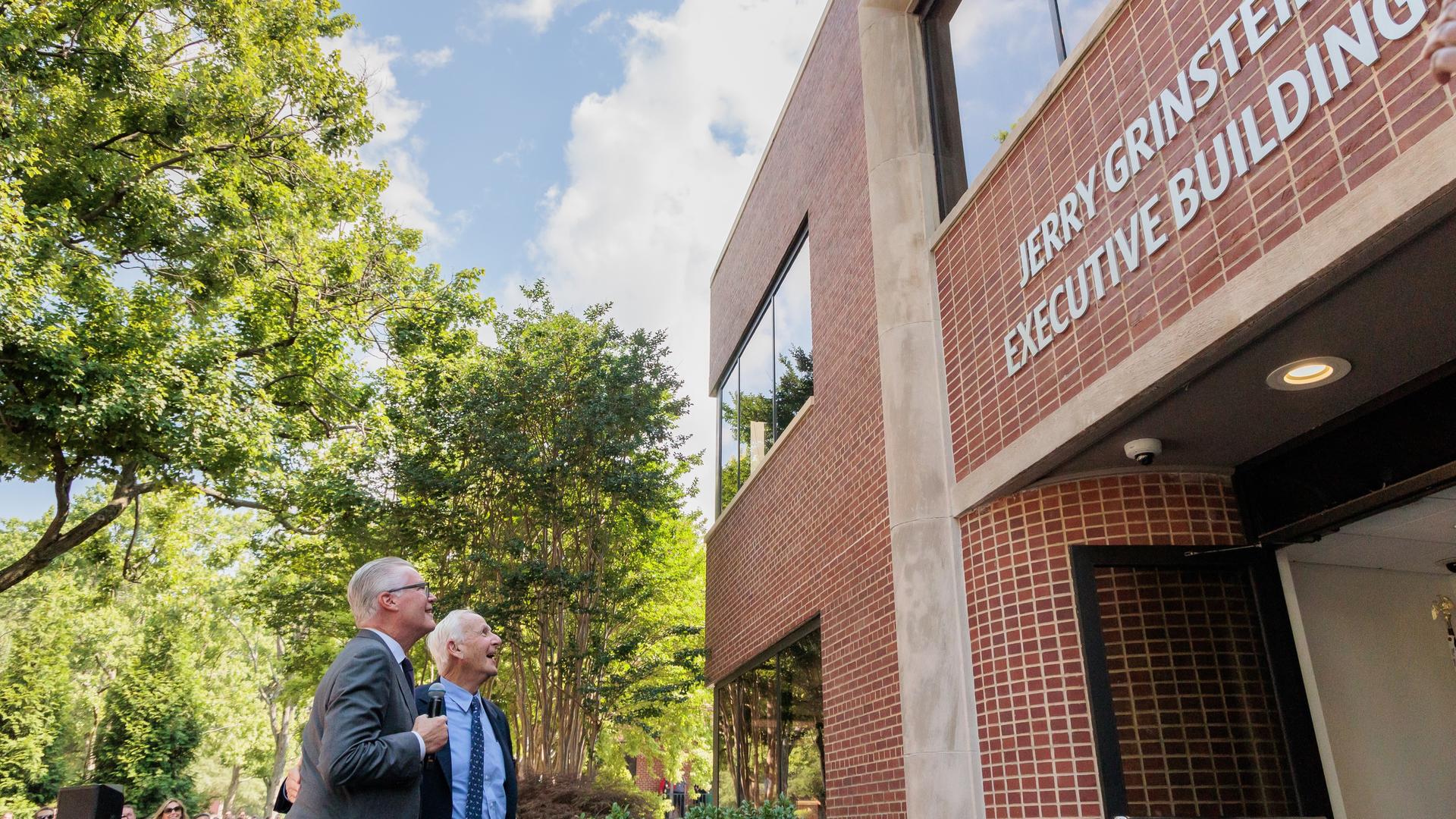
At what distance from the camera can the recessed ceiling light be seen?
14.3 feet

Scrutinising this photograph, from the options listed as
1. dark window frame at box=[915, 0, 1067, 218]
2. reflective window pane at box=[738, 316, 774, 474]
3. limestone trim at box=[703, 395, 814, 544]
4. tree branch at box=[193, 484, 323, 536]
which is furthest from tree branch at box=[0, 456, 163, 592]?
dark window frame at box=[915, 0, 1067, 218]

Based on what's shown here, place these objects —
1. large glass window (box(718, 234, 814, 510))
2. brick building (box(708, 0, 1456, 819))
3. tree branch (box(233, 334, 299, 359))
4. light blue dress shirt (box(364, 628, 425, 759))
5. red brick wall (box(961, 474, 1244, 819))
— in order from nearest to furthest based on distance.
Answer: light blue dress shirt (box(364, 628, 425, 759)) → brick building (box(708, 0, 1456, 819)) → red brick wall (box(961, 474, 1244, 819)) → large glass window (box(718, 234, 814, 510)) → tree branch (box(233, 334, 299, 359))

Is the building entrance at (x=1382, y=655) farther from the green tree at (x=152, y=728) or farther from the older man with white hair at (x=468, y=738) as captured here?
the green tree at (x=152, y=728)

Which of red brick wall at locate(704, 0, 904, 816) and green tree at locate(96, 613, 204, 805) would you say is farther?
green tree at locate(96, 613, 204, 805)

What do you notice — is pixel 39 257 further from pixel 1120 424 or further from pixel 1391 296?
pixel 1391 296

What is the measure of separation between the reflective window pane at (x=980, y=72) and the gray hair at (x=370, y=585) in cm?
530

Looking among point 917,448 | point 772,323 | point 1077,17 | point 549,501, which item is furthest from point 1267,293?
point 549,501

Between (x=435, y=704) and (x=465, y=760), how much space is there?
41 centimetres

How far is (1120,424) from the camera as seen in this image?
5027 mm

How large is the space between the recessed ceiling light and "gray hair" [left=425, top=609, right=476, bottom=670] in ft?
12.6

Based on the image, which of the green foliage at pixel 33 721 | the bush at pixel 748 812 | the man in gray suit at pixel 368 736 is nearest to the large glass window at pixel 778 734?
the bush at pixel 748 812

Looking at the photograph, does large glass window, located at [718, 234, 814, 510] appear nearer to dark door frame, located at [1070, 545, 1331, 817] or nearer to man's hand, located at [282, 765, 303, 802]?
dark door frame, located at [1070, 545, 1331, 817]

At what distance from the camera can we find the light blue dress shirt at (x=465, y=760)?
3262 millimetres

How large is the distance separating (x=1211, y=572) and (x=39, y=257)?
12.5 m
